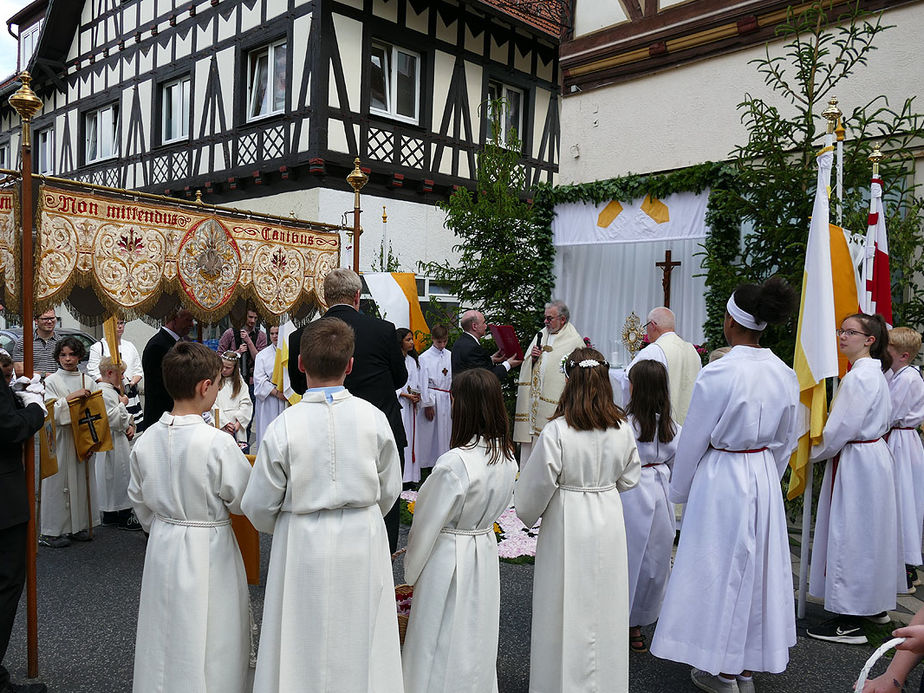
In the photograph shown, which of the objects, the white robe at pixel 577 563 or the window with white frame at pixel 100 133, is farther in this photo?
the window with white frame at pixel 100 133

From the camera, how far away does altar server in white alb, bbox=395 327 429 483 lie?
27.8 ft

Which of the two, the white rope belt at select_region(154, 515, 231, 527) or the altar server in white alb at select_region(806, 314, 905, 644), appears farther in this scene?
the altar server in white alb at select_region(806, 314, 905, 644)

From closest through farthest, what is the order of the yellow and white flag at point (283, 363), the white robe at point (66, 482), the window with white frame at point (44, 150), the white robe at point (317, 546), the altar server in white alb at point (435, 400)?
the white robe at point (317, 546) < the white robe at point (66, 482) < the yellow and white flag at point (283, 363) < the altar server in white alb at point (435, 400) < the window with white frame at point (44, 150)

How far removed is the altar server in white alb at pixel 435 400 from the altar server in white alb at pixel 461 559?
554cm

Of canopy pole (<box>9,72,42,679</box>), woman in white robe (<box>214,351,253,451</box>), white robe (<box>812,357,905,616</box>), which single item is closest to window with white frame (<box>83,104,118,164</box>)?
woman in white robe (<box>214,351,253,451</box>)

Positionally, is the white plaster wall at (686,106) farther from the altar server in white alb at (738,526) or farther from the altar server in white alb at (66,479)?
the altar server in white alb at (66,479)

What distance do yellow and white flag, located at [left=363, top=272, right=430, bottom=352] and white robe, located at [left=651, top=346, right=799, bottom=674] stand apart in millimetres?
4244

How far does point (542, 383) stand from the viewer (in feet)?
25.6

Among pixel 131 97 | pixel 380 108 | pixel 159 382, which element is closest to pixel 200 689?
pixel 159 382

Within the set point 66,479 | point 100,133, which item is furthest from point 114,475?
point 100,133

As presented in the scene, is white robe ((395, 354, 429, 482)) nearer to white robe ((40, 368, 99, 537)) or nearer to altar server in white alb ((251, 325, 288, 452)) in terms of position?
altar server in white alb ((251, 325, 288, 452))

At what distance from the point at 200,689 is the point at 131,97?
16178mm

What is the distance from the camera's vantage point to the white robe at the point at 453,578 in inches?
116

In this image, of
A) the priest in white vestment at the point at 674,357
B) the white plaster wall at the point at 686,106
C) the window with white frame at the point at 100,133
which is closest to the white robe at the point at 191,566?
the priest in white vestment at the point at 674,357
